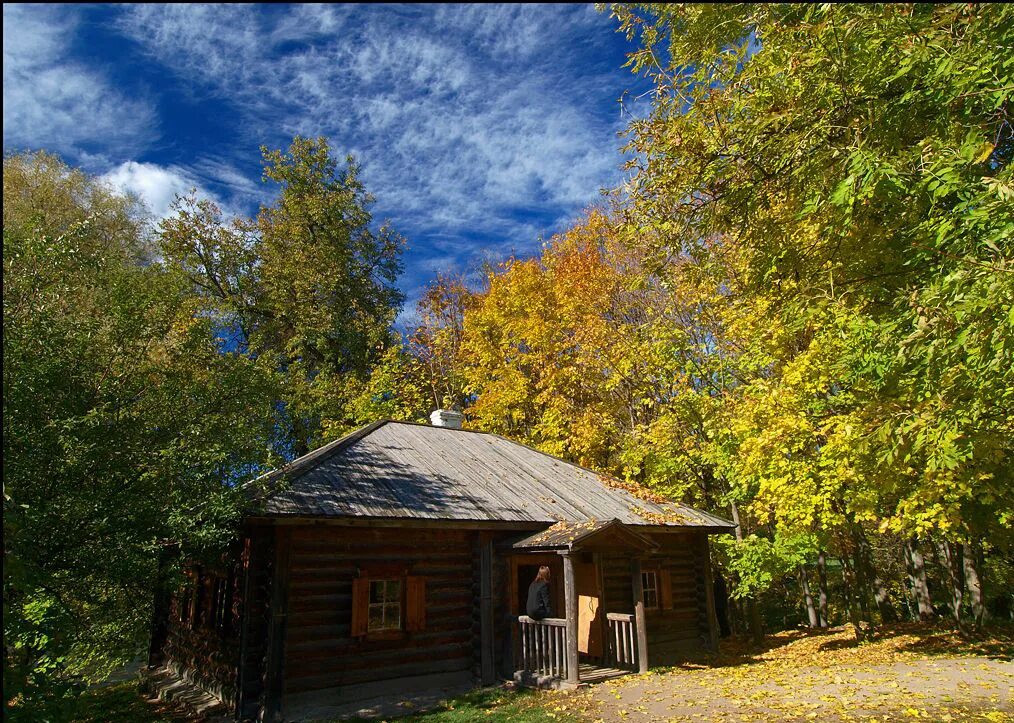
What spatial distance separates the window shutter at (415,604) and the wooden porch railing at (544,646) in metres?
1.91

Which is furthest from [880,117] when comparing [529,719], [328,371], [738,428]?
[328,371]

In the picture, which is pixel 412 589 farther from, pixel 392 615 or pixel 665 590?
pixel 665 590

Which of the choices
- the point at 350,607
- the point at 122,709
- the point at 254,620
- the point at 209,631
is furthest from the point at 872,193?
the point at 122,709

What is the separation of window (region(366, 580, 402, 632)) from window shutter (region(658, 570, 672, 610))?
6583mm

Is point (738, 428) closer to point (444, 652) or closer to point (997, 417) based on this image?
point (997, 417)

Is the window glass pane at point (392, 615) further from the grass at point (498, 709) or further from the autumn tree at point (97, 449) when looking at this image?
the autumn tree at point (97, 449)

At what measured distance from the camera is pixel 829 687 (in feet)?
32.7

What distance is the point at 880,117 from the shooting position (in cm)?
727

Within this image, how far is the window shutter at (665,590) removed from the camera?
587 inches

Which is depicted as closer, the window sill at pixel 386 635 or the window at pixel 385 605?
the window sill at pixel 386 635

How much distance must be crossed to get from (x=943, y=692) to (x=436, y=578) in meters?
8.43

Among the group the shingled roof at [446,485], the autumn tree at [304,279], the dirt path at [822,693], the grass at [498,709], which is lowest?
the grass at [498,709]

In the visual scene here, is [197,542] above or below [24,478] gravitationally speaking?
below

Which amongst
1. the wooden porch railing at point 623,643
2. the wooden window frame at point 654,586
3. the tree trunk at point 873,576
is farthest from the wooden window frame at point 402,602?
the tree trunk at point 873,576
